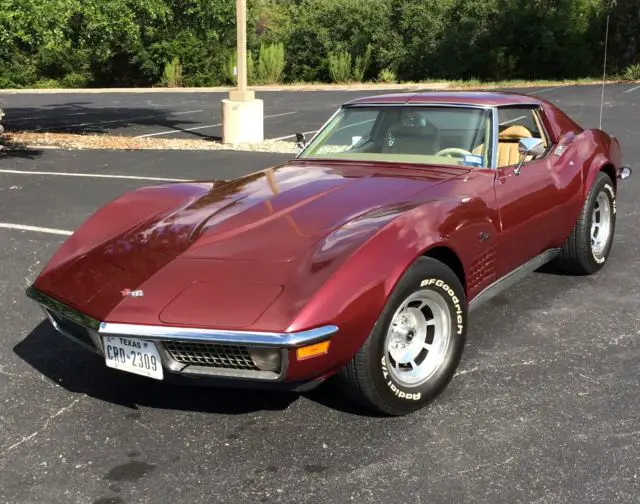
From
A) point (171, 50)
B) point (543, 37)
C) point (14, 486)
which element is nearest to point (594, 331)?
point (14, 486)

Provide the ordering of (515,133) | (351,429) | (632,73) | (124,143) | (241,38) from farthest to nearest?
(632,73) < (124,143) < (241,38) < (515,133) < (351,429)

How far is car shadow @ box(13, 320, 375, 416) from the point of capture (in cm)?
337

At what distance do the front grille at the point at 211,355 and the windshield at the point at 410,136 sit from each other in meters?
1.94

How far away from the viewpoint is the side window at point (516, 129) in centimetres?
466

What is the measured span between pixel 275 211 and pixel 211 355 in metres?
1.02

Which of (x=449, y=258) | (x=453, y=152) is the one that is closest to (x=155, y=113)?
(x=453, y=152)

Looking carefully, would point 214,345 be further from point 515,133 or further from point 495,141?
point 515,133

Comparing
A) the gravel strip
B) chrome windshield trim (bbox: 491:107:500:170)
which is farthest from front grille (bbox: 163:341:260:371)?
the gravel strip

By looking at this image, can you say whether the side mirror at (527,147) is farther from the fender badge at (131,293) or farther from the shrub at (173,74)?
the shrub at (173,74)

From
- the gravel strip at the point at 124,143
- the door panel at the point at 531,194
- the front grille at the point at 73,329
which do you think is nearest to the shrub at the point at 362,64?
the gravel strip at the point at 124,143

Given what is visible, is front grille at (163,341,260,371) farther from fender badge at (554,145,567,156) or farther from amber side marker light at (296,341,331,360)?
fender badge at (554,145,567,156)

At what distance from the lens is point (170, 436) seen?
310 centimetres

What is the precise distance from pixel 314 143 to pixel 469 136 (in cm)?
104

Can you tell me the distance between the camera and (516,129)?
16.5 feet
